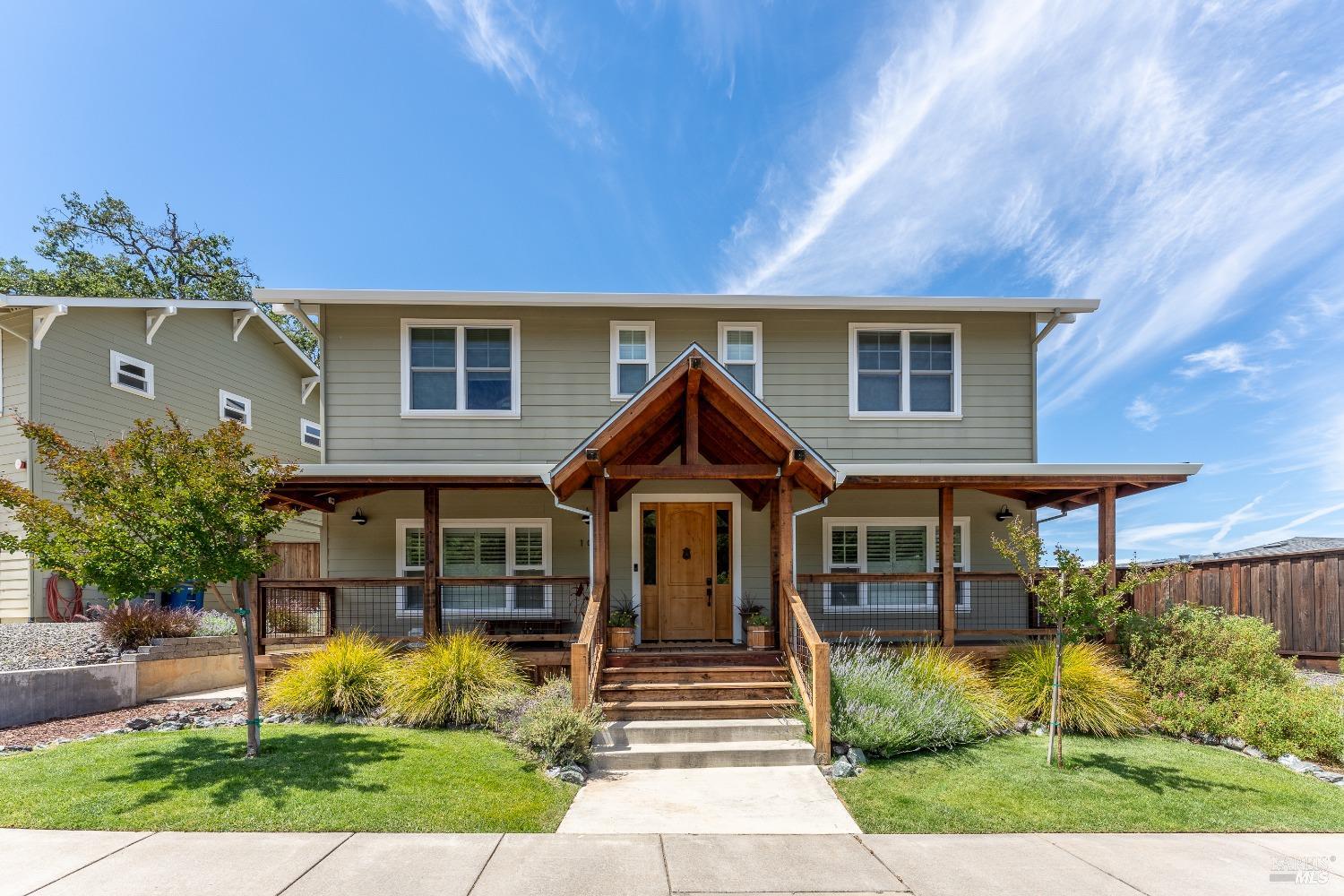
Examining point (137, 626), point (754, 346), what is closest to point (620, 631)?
point (754, 346)

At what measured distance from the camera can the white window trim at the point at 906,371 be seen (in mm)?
11109

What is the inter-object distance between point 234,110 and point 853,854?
18.2 metres

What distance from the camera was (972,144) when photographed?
12.1 meters

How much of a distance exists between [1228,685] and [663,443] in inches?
307

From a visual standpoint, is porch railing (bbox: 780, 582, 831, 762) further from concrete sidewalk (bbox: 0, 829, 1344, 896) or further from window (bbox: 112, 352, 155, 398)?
window (bbox: 112, 352, 155, 398)

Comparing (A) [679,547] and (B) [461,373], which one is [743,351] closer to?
(A) [679,547]

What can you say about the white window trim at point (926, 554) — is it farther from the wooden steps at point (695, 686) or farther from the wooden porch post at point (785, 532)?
the wooden steps at point (695, 686)

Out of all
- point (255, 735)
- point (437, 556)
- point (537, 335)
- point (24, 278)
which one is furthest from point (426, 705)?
point (24, 278)

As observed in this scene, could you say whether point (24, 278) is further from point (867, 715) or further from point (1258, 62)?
point (1258, 62)

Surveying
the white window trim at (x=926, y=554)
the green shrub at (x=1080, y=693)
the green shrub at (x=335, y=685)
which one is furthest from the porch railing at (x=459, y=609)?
the green shrub at (x=1080, y=693)

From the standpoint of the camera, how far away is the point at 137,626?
32.1ft

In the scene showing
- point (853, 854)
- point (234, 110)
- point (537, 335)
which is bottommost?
point (853, 854)

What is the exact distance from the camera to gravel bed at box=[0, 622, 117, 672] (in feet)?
29.6

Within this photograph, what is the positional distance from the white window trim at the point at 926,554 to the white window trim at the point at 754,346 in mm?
2620
